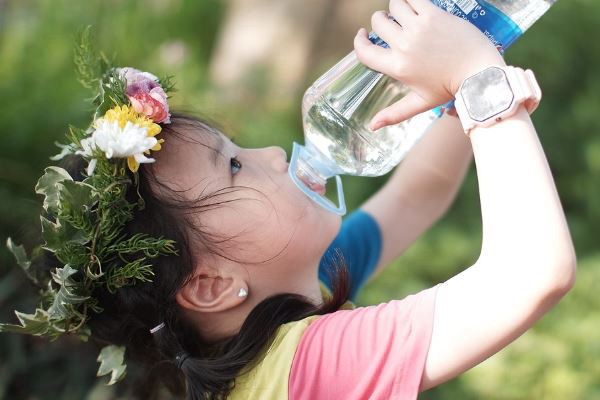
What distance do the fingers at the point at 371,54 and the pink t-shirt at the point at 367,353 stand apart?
16.7 inches

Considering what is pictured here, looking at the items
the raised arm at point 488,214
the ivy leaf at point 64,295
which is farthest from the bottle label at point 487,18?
the ivy leaf at point 64,295

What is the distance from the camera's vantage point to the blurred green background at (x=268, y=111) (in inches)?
130

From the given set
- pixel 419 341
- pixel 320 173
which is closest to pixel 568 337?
pixel 320 173

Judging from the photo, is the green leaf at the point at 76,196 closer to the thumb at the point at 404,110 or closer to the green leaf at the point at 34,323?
the green leaf at the point at 34,323

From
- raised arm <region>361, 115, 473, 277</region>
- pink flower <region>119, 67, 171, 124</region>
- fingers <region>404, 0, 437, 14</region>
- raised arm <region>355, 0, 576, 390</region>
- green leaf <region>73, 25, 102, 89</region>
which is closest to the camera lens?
raised arm <region>355, 0, 576, 390</region>

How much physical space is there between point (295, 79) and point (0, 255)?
189 cm

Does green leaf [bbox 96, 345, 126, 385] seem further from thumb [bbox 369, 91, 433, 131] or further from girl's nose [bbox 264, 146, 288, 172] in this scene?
thumb [bbox 369, 91, 433, 131]

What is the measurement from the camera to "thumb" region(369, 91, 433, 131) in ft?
5.36

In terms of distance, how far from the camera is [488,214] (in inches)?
59.9

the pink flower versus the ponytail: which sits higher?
the pink flower

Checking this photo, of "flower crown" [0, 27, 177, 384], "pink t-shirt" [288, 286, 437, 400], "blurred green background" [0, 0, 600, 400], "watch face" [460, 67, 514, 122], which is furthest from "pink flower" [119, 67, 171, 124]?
"blurred green background" [0, 0, 600, 400]

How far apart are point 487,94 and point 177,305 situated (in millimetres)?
815

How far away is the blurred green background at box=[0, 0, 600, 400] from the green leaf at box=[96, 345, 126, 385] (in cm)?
63

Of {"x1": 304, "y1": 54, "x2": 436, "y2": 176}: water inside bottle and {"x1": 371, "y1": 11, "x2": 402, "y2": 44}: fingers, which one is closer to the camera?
{"x1": 371, "y1": 11, "x2": 402, "y2": 44}: fingers
